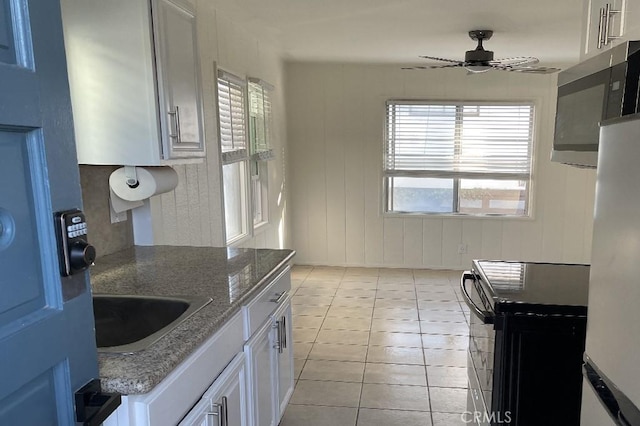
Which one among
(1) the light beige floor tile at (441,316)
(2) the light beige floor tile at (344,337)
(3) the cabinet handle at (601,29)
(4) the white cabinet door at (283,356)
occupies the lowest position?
(1) the light beige floor tile at (441,316)

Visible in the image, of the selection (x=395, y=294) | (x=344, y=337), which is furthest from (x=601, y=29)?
(x=395, y=294)

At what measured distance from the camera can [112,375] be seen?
1.02 metres

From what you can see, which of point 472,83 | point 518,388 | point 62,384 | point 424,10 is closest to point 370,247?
point 472,83

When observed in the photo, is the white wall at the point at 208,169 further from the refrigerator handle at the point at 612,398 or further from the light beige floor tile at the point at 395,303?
the refrigerator handle at the point at 612,398

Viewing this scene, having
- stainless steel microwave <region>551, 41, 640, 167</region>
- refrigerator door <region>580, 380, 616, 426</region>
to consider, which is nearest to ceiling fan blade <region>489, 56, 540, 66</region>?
stainless steel microwave <region>551, 41, 640, 167</region>

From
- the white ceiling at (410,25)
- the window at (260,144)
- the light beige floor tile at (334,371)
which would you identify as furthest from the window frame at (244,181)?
the light beige floor tile at (334,371)

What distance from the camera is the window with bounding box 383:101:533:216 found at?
16.6 feet

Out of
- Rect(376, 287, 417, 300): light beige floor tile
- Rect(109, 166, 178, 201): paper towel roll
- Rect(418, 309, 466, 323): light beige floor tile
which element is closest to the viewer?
Rect(109, 166, 178, 201): paper towel roll

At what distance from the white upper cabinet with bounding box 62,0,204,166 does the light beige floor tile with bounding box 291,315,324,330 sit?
87.6 inches

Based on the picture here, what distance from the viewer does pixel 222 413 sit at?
4.67 ft

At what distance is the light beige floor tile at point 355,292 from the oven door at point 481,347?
2.35m

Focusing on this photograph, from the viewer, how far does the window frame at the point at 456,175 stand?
5.00 m

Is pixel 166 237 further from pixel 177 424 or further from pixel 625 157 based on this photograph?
pixel 625 157

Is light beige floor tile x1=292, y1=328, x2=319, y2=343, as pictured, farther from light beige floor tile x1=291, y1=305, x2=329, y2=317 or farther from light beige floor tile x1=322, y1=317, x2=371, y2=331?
light beige floor tile x1=291, y1=305, x2=329, y2=317
